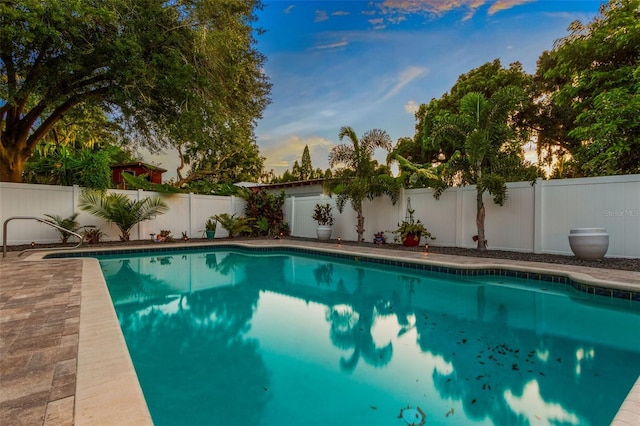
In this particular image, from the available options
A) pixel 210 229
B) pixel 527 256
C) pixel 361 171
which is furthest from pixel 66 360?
pixel 210 229

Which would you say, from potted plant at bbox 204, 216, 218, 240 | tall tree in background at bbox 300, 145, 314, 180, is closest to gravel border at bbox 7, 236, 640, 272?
potted plant at bbox 204, 216, 218, 240

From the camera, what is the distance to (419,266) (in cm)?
743

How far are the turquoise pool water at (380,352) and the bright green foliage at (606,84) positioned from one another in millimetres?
5697

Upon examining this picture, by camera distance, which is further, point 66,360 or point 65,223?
point 65,223

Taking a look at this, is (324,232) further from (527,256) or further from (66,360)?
(66,360)

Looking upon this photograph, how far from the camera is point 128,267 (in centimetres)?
805

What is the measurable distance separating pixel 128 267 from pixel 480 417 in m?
8.32

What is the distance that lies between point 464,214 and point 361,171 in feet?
11.8

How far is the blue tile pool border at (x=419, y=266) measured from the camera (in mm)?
4992

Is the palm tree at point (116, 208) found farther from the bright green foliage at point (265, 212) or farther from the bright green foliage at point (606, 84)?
the bright green foliage at point (606, 84)

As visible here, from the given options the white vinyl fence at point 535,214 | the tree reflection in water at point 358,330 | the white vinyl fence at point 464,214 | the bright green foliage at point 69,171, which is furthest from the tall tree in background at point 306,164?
the tree reflection in water at point 358,330

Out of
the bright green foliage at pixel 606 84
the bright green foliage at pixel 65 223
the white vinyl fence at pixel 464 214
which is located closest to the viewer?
the white vinyl fence at pixel 464 214

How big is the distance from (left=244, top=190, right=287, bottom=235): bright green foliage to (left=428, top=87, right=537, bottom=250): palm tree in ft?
26.1

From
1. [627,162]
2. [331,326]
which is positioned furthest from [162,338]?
[627,162]
